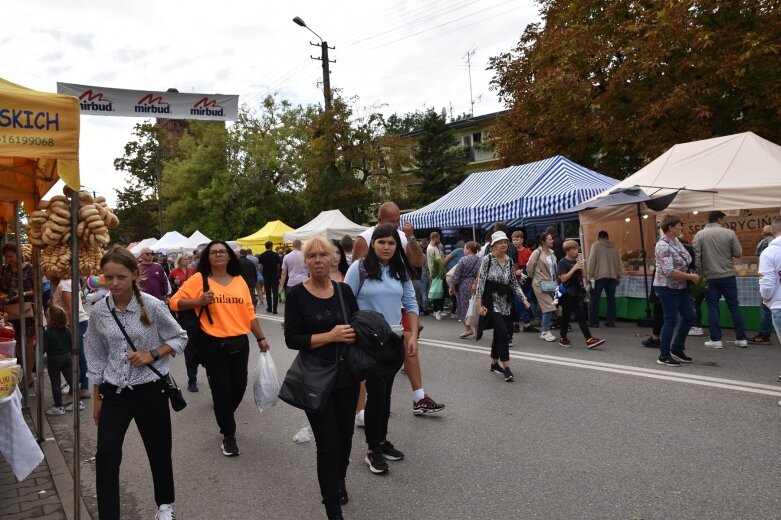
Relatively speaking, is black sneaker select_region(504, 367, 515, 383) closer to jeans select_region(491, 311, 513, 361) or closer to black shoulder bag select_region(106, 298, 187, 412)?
jeans select_region(491, 311, 513, 361)

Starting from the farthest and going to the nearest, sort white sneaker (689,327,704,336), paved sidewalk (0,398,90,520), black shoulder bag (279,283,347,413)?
white sneaker (689,327,704,336)
paved sidewalk (0,398,90,520)
black shoulder bag (279,283,347,413)

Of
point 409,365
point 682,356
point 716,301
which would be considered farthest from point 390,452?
point 716,301

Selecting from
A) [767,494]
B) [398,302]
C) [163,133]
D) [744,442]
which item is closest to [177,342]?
[398,302]

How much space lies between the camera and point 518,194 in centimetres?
1455

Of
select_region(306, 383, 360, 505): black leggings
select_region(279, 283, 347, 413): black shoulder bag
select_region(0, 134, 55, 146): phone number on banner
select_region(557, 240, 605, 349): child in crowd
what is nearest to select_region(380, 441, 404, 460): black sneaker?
select_region(306, 383, 360, 505): black leggings

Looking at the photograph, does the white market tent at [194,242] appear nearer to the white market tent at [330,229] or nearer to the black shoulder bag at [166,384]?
the white market tent at [330,229]

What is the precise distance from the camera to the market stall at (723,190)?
32.1 ft

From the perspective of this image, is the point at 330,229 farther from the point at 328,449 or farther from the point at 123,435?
the point at 328,449

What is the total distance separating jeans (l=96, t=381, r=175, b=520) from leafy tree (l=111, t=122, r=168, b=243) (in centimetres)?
5621

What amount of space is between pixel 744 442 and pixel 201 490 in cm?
410

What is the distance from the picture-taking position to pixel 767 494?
11.6ft

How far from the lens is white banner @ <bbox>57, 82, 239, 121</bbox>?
14.2ft

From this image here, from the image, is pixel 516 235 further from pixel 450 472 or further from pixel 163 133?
pixel 163 133

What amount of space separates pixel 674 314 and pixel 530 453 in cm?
378
